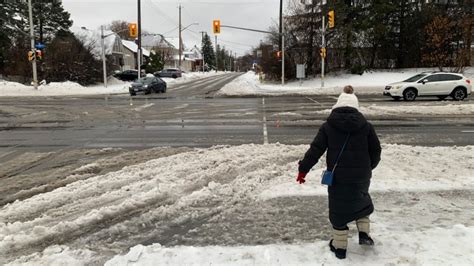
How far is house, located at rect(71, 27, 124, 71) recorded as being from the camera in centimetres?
4760

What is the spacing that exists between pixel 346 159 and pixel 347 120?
0.38 meters

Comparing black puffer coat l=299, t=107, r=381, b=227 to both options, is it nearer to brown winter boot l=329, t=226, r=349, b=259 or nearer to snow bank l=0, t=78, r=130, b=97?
brown winter boot l=329, t=226, r=349, b=259

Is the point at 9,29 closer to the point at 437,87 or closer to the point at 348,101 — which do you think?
the point at 437,87

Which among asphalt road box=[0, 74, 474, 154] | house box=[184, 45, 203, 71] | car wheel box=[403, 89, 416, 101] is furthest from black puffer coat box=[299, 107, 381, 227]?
house box=[184, 45, 203, 71]

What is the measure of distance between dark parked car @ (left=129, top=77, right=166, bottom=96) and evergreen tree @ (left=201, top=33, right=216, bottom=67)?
93.7m

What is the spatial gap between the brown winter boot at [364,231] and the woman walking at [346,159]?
18cm

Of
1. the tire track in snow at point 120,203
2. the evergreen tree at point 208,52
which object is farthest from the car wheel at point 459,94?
the evergreen tree at point 208,52

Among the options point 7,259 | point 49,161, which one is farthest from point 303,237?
point 49,161

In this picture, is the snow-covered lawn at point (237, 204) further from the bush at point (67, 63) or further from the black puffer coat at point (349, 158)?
the bush at point (67, 63)

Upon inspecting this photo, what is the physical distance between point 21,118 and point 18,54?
3007 centimetres

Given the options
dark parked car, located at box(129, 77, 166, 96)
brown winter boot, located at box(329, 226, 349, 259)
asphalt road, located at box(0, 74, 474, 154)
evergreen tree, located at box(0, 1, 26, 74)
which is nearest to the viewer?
brown winter boot, located at box(329, 226, 349, 259)

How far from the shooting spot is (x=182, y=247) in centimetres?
449

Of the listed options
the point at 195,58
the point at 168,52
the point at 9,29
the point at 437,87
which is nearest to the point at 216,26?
the point at 437,87

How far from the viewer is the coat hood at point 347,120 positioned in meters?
3.99
